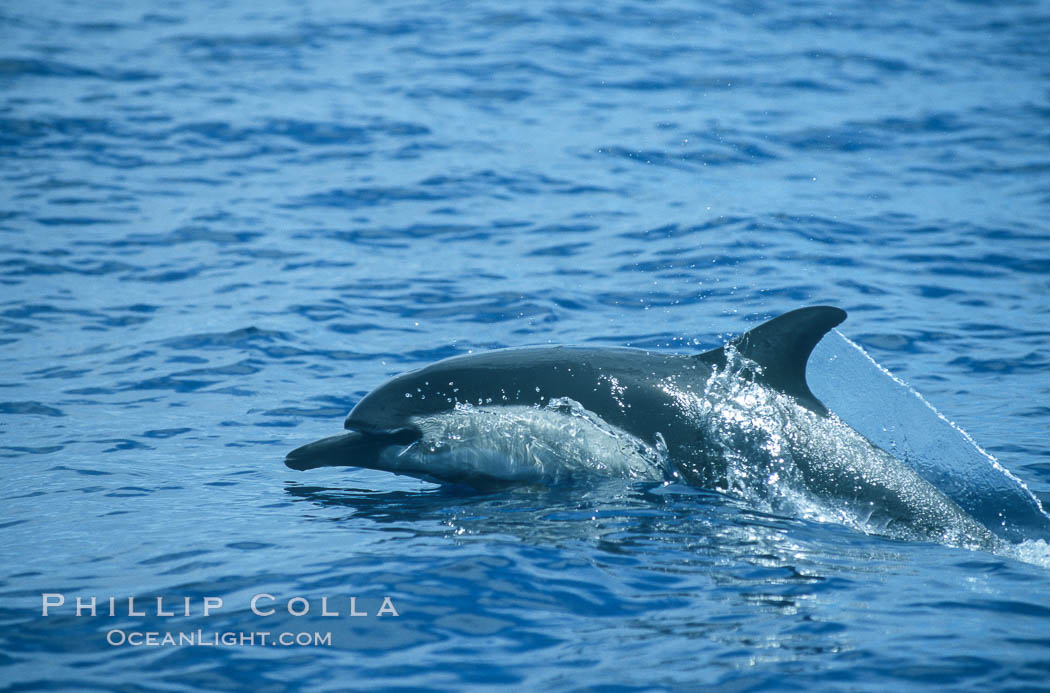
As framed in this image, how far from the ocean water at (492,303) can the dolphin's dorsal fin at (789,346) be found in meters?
0.88

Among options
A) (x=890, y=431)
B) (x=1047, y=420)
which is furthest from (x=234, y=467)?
(x=1047, y=420)

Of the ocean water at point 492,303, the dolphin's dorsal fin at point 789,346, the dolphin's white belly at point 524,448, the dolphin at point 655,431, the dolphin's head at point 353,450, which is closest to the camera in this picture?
the ocean water at point 492,303

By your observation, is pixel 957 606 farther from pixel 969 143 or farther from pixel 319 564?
pixel 969 143

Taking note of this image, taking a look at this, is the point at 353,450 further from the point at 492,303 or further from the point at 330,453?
the point at 492,303

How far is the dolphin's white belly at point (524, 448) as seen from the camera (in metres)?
7.93

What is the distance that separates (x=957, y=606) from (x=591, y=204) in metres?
11.2

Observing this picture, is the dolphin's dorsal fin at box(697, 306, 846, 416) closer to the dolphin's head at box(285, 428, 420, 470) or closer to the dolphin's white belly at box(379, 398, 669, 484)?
the dolphin's white belly at box(379, 398, 669, 484)

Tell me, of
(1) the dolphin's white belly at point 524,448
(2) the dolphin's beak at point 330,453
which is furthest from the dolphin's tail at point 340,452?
(1) the dolphin's white belly at point 524,448

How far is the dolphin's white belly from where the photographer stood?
7.93 meters

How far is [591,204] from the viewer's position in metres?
16.9

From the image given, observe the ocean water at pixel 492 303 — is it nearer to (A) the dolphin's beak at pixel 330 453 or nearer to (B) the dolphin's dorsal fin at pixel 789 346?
(A) the dolphin's beak at pixel 330 453

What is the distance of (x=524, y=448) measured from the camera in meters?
8.10

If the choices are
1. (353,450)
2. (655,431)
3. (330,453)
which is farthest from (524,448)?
(330,453)

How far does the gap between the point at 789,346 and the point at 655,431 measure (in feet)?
3.24
